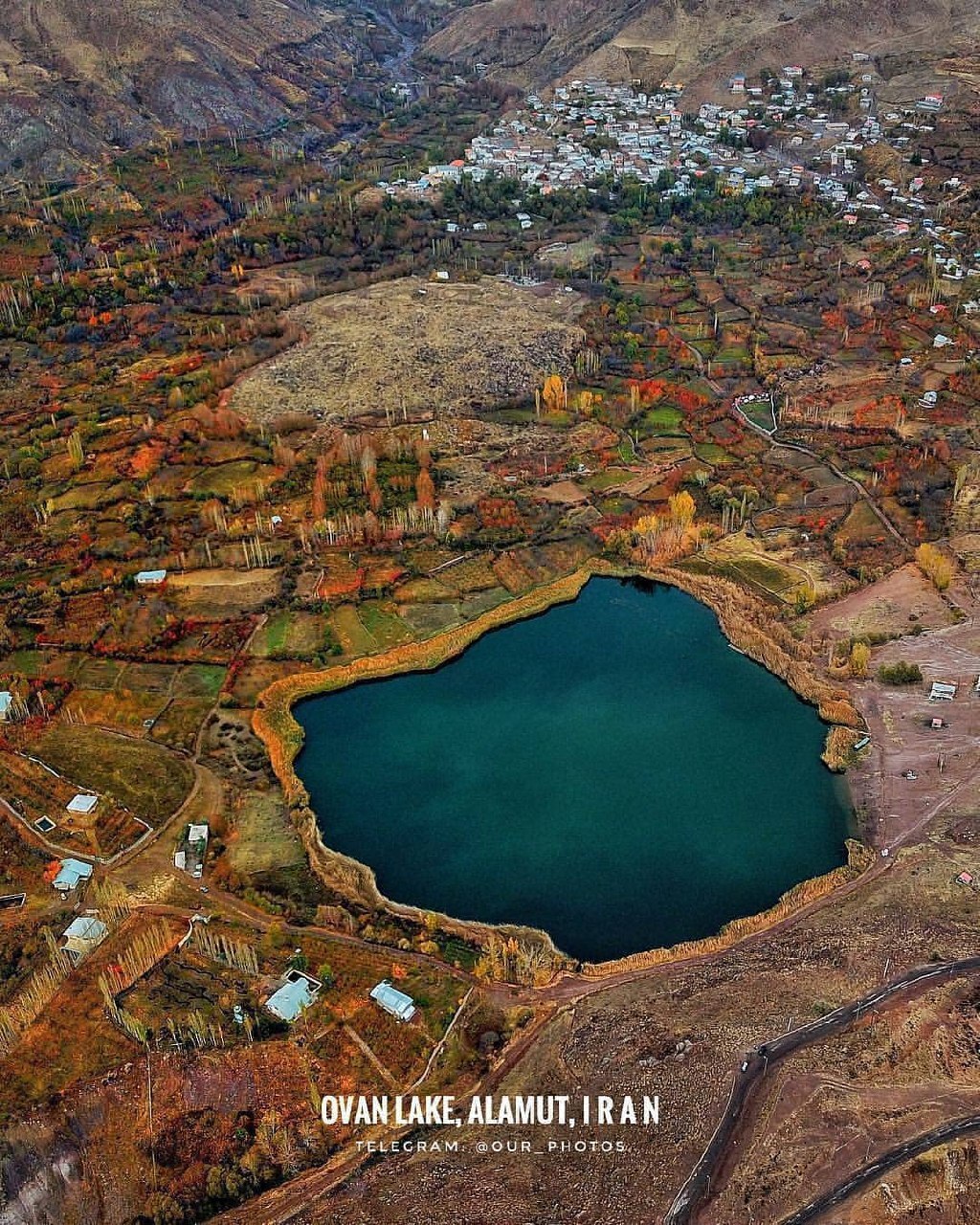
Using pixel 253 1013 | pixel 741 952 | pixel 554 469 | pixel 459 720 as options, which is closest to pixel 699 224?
pixel 554 469

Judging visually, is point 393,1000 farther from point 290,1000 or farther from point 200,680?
point 200,680

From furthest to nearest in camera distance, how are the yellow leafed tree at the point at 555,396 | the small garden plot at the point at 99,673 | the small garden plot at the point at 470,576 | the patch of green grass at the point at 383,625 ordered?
the yellow leafed tree at the point at 555,396 < the small garden plot at the point at 470,576 < the patch of green grass at the point at 383,625 < the small garden plot at the point at 99,673

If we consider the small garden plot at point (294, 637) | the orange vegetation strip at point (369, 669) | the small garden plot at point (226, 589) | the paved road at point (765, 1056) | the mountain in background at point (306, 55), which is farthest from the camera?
the mountain in background at point (306, 55)

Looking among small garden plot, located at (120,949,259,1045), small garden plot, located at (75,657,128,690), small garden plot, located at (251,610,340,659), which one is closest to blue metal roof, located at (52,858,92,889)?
small garden plot, located at (120,949,259,1045)

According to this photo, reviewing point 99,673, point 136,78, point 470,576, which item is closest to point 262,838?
point 99,673

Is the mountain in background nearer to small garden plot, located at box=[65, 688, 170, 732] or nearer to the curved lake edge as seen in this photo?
small garden plot, located at box=[65, 688, 170, 732]

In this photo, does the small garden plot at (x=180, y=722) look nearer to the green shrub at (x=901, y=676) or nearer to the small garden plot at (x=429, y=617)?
the small garden plot at (x=429, y=617)

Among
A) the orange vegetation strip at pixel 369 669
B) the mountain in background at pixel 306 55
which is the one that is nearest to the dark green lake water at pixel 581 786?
the orange vegetation strip at pixel 369 669

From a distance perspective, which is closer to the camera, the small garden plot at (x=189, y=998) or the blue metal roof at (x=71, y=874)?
the small garden plot at (x=189, y=998)
